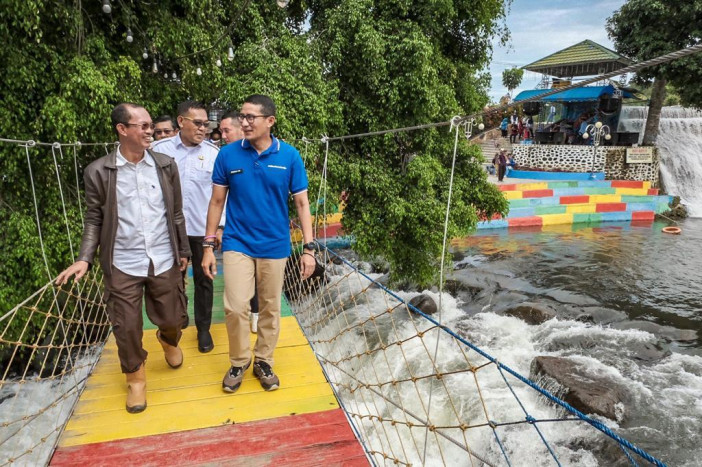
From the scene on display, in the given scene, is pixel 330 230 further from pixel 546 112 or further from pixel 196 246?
pixel 546 112

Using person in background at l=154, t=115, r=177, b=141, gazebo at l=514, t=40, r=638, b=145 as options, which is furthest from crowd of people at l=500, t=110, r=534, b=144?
person in background at l=154, t=115, r=177, b=141

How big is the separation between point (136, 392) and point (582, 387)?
4.09 meters

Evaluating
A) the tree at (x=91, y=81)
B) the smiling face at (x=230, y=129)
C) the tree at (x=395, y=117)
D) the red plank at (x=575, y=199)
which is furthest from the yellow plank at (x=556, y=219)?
the smiling face at (x=230, y=129)

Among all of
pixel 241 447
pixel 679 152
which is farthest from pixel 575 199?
pixel 241 447

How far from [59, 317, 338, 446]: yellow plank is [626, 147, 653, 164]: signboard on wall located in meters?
15.0

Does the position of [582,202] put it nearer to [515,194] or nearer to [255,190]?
[515,194]

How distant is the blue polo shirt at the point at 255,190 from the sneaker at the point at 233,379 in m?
0.55

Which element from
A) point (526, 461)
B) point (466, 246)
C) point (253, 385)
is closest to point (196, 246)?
point (253, 385)

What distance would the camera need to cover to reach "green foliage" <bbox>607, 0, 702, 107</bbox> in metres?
12.4

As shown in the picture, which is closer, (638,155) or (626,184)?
(626,184)

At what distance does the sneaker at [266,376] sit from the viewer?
219 cm

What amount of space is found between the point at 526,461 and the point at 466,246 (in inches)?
291

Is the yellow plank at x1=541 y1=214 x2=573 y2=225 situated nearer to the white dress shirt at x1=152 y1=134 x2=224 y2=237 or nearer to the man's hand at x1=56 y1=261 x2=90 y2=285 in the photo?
the white dress shirt at x1=152 y1=134 x2=224 y2=237

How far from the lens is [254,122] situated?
2.03 m
